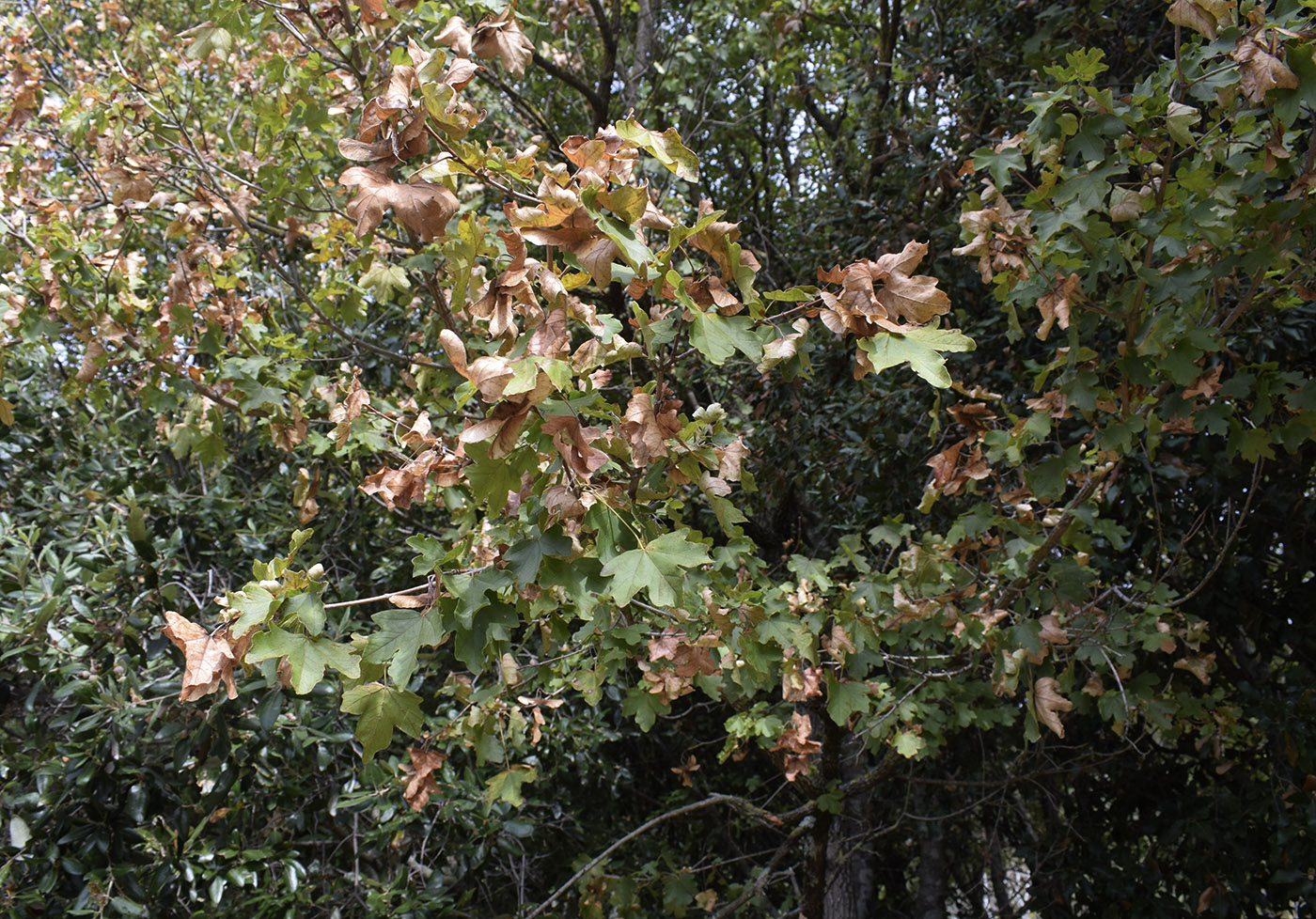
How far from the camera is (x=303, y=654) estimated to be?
1.16 meters

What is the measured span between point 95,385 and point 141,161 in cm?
73

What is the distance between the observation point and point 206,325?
8.22 feet

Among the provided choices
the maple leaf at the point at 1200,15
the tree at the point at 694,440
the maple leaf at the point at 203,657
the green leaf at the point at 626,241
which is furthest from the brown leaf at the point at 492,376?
the maple leaf at the point at 1200,15

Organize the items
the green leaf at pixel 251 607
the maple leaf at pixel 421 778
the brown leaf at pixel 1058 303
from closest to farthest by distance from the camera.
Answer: the green leaf at pixel 251 607
the brown leaf at pixel 1058 303
the maple leaf at pixel 421 778

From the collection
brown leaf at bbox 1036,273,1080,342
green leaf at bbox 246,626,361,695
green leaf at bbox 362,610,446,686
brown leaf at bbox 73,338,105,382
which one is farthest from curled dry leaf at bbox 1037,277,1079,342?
brown leaf at bbox 73,338,105,382

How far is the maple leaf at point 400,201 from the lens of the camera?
43.3 inches

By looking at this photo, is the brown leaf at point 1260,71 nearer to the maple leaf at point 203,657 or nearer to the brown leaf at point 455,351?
the brown leaf at point 455,351

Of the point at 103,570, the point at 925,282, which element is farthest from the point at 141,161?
the point at 925,282

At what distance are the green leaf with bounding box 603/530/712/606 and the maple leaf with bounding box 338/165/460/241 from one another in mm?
525

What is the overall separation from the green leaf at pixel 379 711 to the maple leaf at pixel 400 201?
0.65 meters

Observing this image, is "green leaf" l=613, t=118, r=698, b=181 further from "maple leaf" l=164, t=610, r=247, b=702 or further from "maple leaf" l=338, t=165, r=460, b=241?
"maple leaf" l=164, t=610, r=247, b=702

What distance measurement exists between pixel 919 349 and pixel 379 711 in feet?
3.01

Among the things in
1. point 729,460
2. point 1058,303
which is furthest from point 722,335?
point 1058,303

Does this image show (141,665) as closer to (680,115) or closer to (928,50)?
(680,115)
